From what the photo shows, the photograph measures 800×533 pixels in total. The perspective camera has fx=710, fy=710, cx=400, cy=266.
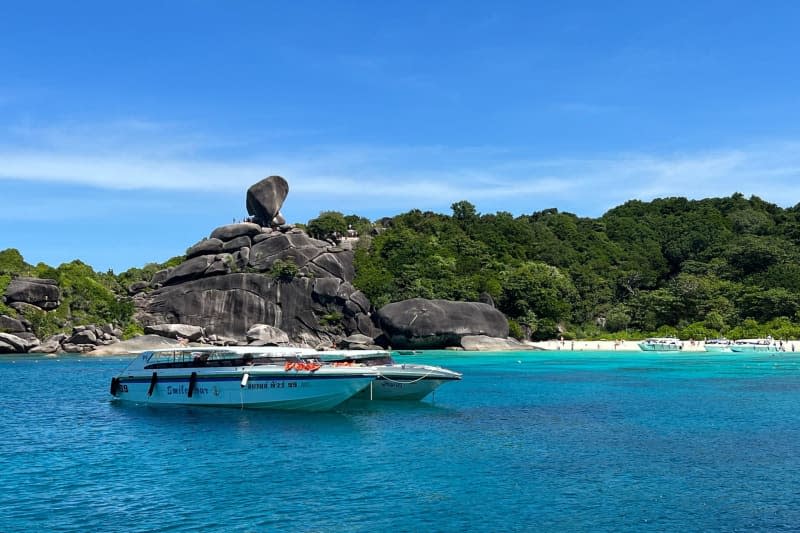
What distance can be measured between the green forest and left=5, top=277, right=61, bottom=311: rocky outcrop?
1560 millimetres

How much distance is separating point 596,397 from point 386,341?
54.8 meters

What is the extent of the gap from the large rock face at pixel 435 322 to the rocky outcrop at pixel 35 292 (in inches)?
1788

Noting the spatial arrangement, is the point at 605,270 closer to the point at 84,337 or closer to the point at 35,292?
the point at 84,337

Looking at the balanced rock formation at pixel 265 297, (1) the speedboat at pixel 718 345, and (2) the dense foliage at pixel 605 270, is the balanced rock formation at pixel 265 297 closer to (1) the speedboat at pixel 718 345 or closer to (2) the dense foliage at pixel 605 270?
(2) the dense foliage at pixel 605 270

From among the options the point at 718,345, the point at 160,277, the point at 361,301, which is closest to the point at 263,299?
the point at 361,301

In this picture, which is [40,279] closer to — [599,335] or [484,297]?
[484,297]

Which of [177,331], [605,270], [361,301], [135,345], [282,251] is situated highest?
[282,251]

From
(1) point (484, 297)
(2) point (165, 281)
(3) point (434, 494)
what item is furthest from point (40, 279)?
(3) point (434, 494)

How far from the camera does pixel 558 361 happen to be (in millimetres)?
75875

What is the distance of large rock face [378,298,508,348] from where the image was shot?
88750 millimetres

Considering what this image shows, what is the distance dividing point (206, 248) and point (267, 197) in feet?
38.7

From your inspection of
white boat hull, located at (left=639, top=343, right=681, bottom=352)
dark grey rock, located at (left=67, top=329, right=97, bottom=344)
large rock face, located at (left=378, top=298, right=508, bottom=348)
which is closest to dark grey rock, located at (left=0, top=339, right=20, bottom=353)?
dark grey rock, located at (left=67, top=329, right=97, bottom=344)

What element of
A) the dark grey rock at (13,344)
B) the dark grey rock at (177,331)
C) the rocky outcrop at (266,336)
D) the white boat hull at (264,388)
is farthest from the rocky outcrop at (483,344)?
the white boat hull at (264,388)

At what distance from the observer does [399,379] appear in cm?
3859
